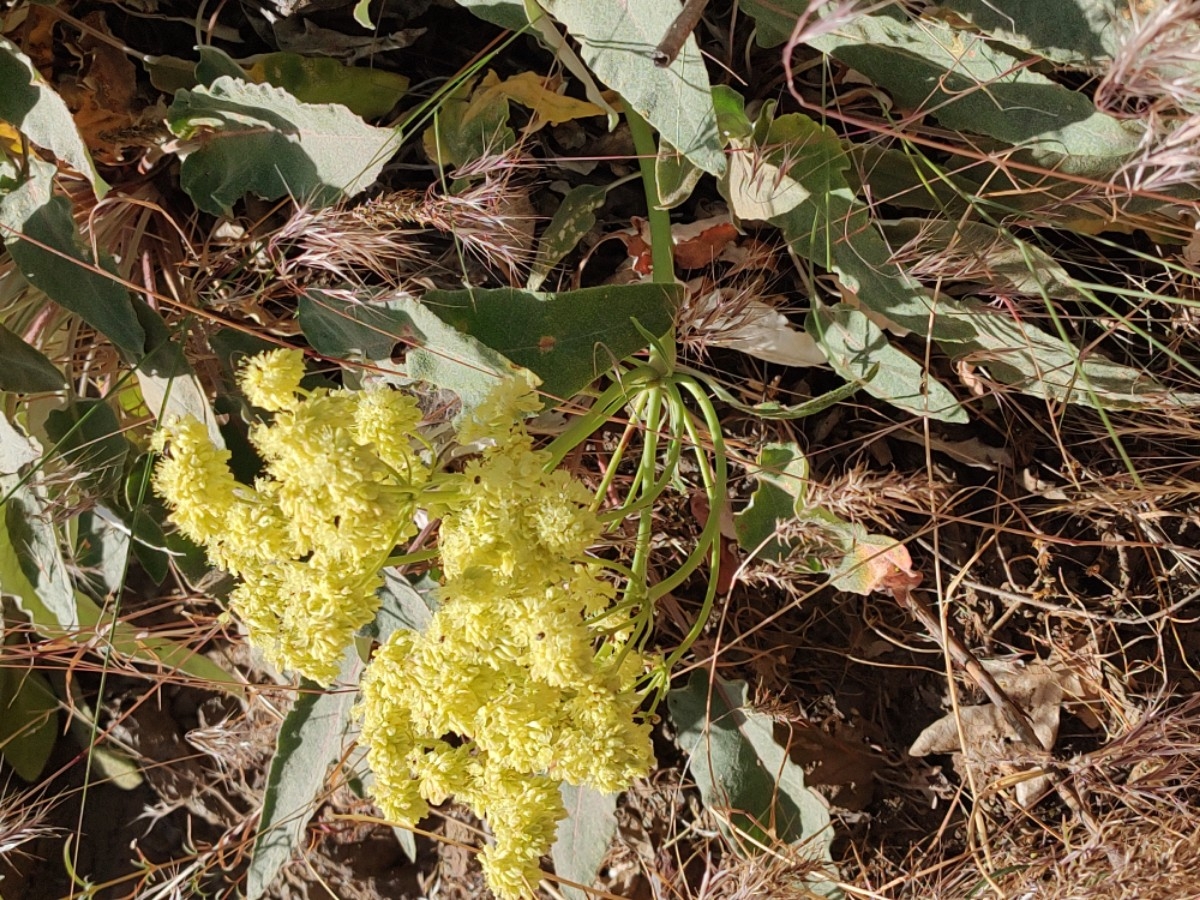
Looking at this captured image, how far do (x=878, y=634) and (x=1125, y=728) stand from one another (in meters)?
0.30

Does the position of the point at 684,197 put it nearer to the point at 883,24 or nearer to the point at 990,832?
the point at 883,24

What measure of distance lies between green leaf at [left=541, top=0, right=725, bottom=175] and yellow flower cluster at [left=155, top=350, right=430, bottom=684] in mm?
302

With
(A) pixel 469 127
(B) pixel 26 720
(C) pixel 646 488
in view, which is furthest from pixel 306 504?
(B) pixel 26 720

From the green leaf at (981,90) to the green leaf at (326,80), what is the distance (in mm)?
496

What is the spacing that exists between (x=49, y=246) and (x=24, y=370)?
5.8 inches

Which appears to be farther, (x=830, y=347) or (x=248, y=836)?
(x=248, y=836)

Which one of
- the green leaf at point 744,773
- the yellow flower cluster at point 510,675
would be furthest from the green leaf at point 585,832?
the yellow flower cluster at point 510,675

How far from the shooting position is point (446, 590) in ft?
2.48

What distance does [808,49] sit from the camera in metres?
1.08

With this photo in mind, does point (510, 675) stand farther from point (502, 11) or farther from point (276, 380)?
point (502, 11)

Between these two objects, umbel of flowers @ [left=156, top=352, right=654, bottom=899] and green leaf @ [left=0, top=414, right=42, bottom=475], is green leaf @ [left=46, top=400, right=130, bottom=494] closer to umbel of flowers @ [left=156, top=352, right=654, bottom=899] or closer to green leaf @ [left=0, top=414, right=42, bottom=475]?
green leaf @ [left=0, top=414, right=42, bottom=475]

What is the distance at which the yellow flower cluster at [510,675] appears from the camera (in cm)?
75

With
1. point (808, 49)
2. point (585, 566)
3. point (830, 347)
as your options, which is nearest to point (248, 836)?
Result: point (585, 566)

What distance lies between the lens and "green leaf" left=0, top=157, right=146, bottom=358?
1.00m
